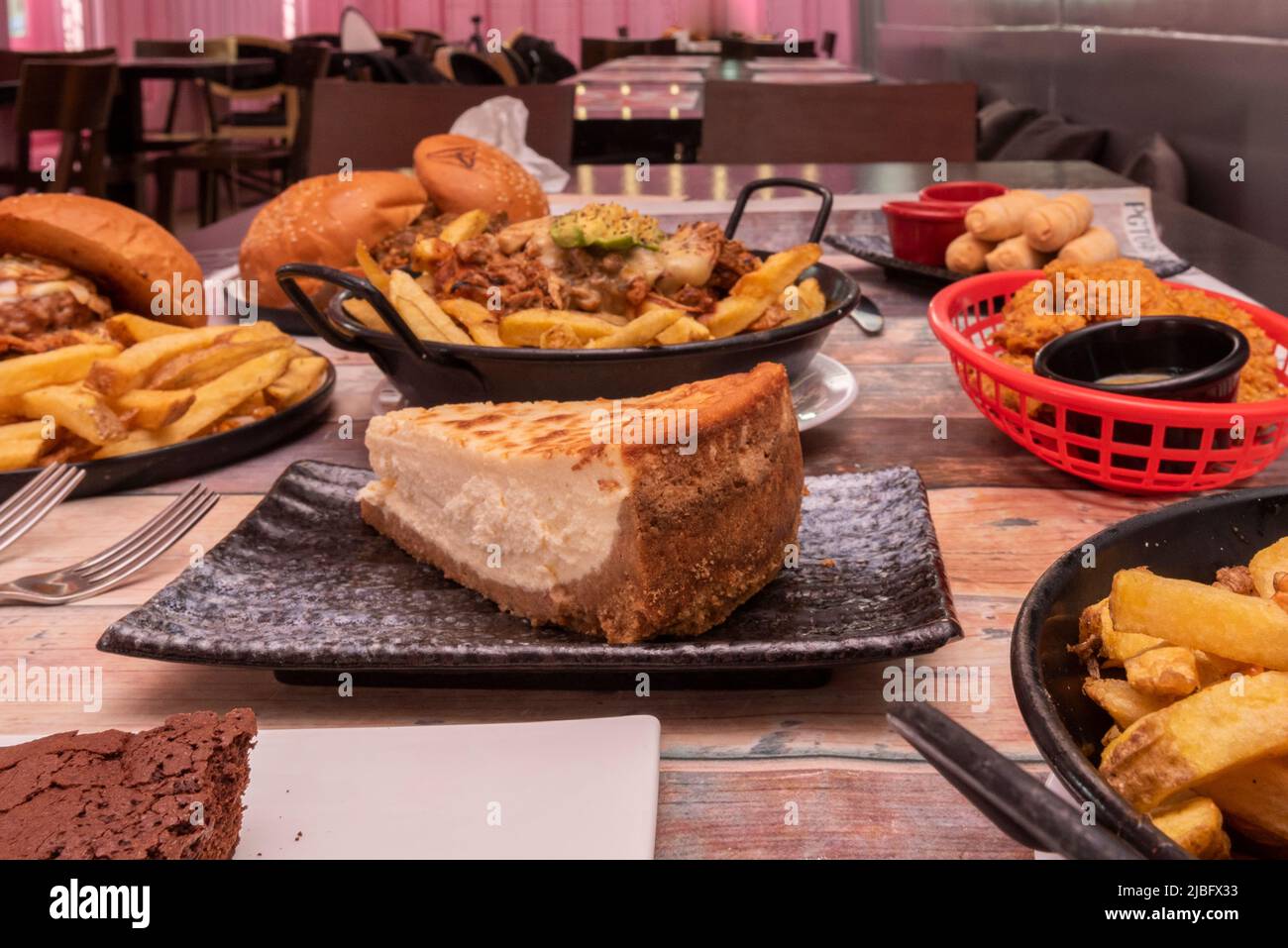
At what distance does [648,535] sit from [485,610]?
0.19 m

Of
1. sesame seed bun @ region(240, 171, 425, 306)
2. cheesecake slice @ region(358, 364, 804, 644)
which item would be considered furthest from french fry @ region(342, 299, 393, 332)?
sesame seed bun @ region(240, 171, 425, 306)

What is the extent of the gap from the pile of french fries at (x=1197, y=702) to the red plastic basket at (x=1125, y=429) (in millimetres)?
539

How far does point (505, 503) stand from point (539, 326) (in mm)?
439

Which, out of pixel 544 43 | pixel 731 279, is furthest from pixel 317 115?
pixel 544 43

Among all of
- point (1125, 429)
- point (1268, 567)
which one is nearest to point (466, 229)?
point (1125, 429)

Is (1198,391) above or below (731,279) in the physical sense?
below

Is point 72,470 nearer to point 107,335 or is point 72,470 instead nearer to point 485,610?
point 107,335

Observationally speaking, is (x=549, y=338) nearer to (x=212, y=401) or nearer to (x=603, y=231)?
(x=603, y=231)

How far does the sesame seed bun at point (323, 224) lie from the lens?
84.5 inches

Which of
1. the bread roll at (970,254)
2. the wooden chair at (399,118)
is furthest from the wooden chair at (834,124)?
the bread roll at (970,254)

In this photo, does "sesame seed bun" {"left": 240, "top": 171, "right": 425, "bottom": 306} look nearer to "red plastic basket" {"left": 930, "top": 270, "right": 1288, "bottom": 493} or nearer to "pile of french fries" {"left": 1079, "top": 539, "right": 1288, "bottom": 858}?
"red plastic basket" {"left": 930, "top": 270, "right": 1288, "bottom": 493}

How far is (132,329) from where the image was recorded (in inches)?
63.4

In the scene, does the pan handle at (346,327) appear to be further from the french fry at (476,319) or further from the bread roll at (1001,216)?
the bread roll at (1001,216)

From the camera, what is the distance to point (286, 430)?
1.59 metres
